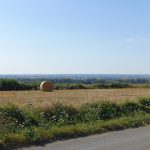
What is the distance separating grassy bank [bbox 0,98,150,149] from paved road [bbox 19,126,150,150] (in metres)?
0.58

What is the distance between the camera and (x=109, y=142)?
11016 mm

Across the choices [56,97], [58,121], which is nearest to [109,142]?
[58,121]

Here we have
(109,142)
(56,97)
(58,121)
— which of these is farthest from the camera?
(56,97)

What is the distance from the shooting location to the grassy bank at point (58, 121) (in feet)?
36.2

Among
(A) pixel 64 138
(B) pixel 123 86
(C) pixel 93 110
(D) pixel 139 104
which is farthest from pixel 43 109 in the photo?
(B) pixel 123 86

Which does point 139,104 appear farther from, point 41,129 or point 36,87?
point 36,87

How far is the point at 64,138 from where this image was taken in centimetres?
1161

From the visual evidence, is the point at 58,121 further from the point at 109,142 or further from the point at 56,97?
the point at 56,97

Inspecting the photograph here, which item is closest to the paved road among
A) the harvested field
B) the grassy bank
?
the grassy bank

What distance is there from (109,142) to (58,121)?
3589 millimetres

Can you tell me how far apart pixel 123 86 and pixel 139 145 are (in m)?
53.0

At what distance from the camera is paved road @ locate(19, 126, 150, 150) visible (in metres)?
10.1

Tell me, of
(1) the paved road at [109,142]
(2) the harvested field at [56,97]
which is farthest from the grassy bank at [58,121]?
(2) the harvested field at [56,97]

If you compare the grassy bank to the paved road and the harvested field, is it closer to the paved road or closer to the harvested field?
the paved road
